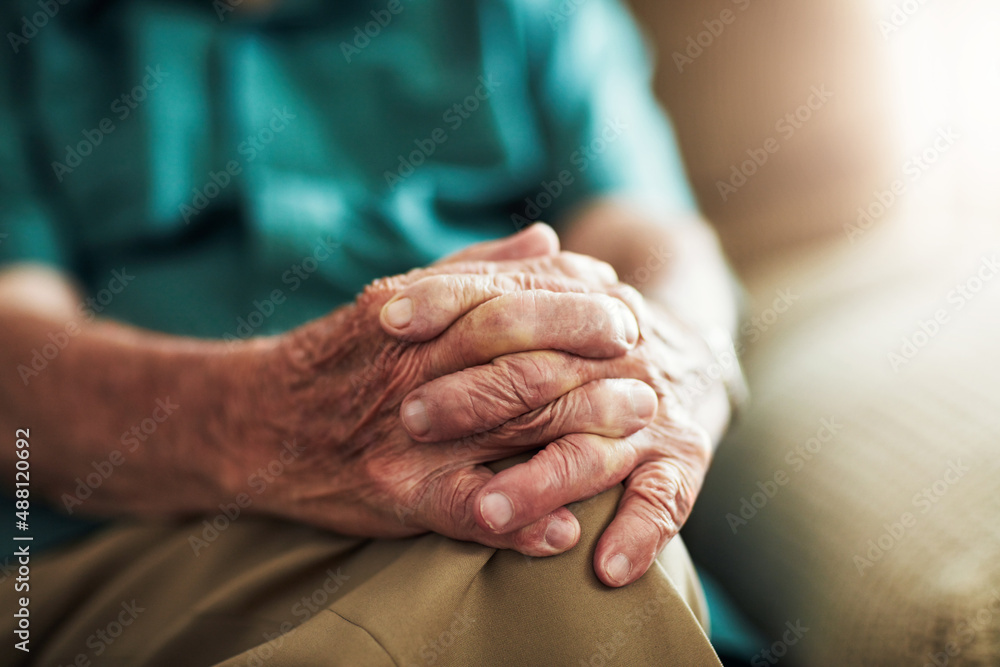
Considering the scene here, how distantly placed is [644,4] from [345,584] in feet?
3.61

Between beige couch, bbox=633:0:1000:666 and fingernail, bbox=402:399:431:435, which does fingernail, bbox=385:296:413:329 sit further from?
beige couch, bbox=633:0:1000:666

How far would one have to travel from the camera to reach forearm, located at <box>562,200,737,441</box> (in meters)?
0.86

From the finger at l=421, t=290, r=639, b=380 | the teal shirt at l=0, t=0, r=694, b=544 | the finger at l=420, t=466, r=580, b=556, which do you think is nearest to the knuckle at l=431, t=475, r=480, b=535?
the finger at l=420, t=466, r=580, b=556

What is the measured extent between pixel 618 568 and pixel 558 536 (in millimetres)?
56

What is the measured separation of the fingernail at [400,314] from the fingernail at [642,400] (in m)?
0.22

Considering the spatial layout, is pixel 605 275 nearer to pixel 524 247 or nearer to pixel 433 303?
pixel 524 247

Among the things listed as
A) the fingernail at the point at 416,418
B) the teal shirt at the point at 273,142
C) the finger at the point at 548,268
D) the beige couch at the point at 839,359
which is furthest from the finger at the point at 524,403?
the teal shirt at the point at 273,142

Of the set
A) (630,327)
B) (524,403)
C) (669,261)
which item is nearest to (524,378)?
(524,403)

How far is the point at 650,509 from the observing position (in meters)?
0.61

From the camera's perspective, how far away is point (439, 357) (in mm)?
632

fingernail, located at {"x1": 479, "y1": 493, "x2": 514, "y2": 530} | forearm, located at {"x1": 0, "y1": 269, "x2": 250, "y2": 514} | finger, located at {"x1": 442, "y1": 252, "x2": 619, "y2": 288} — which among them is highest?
finger, located at {"x1": 442, "y1": 252, "x2": 619, "y2": 288}

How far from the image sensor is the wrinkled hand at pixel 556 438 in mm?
572

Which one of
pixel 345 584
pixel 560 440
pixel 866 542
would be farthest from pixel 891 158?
pixel 345 584

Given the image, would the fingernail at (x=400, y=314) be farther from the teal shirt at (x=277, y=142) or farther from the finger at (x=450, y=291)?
the teal shirt at (x=277, y=142)
